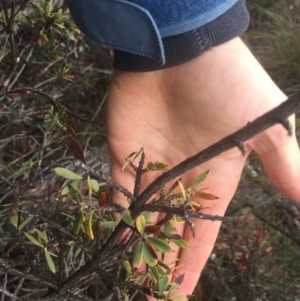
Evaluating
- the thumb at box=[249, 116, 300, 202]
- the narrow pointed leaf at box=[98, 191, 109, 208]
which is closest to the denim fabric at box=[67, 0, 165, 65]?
the thumb at box=[249, 116, 300, 202]

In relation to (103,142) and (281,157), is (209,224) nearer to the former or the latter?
(281,157)

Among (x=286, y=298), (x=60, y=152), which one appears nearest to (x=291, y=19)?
(x=60, y=152)

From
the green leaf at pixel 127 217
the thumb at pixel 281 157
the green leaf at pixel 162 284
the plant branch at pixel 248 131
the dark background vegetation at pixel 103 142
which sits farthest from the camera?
the dark background vegetation at pixel 103 142

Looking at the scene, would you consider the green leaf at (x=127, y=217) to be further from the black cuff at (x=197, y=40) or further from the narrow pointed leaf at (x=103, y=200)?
the black cuff at (x=197, y=40)

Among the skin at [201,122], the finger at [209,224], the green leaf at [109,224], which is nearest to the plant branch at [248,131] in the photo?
the green leaf at [109,224]

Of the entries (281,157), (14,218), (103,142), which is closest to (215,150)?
(14,218)

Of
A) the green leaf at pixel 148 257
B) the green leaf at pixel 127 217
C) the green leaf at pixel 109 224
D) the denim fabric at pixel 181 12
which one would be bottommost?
the green leaf at pixel 148 257

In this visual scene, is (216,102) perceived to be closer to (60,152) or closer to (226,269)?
(226,269)
